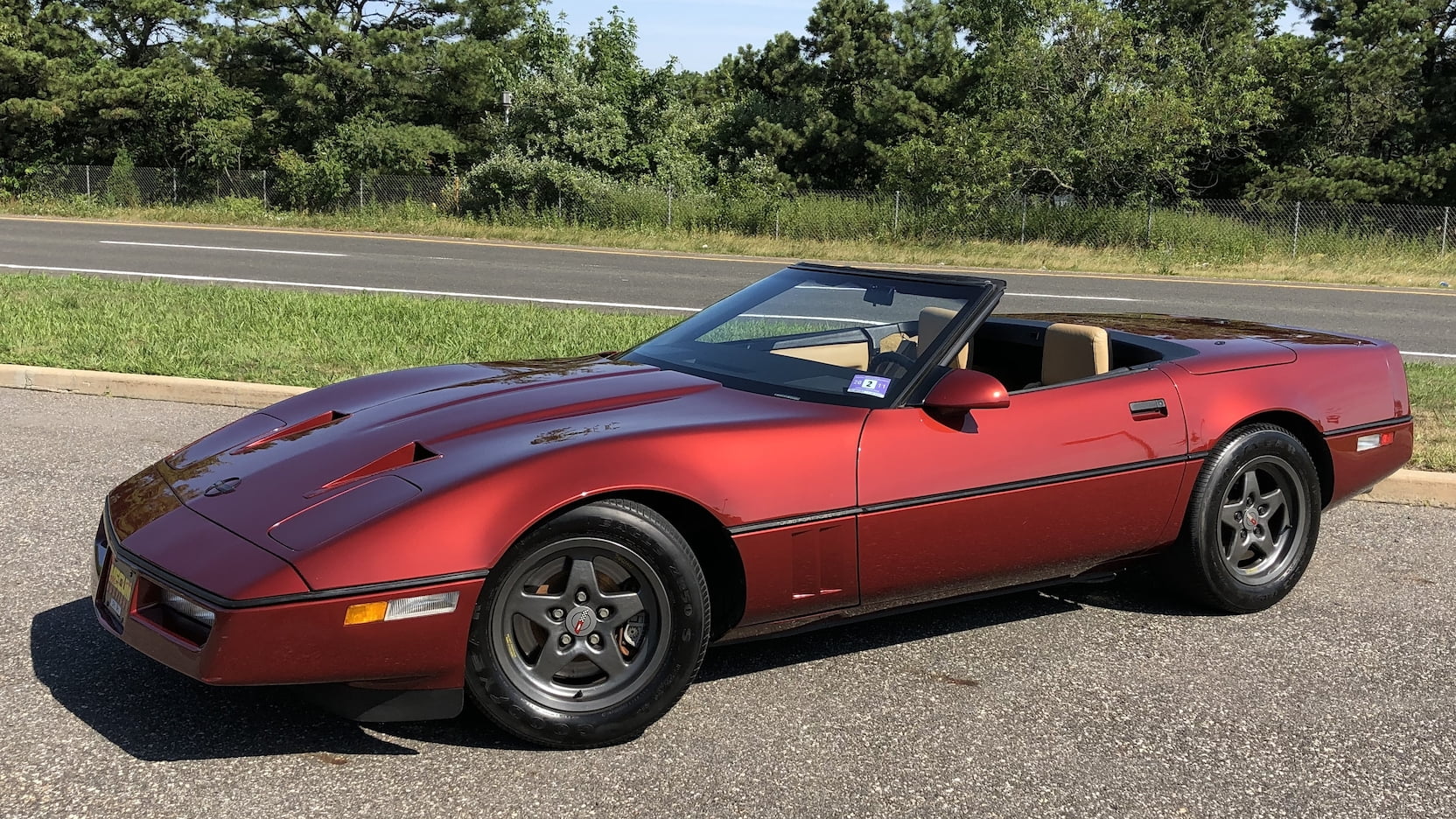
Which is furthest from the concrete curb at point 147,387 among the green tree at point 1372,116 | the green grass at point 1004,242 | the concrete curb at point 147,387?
the green tree at point 1372,116

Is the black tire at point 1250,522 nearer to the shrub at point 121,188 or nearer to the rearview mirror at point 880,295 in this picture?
the rearview mirror at point 880,295

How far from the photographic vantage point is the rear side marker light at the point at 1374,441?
15.5 ft

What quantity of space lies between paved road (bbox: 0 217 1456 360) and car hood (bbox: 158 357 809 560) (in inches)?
387

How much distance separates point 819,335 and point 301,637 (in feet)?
7.83

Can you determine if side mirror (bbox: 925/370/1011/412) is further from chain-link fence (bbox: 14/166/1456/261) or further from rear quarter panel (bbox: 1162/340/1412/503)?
chain-link fence (bbox: 14/166/1456/261)

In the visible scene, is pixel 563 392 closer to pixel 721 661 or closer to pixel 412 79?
pixel 721 661

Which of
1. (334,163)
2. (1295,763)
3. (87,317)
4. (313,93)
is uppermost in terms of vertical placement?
(313,93)

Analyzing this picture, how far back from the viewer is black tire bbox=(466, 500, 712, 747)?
312 centimetres

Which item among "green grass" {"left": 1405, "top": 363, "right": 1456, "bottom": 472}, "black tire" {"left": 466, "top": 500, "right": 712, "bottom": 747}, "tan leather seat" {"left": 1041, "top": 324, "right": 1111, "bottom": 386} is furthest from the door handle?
"green grass" {"left": 1405, "top": 363, "right": 1456, "bottom": 472}

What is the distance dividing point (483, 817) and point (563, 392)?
4.71 feet

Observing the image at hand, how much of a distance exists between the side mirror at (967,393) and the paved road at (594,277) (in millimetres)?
9554

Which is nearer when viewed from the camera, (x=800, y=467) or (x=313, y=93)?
(x=800, y=467)

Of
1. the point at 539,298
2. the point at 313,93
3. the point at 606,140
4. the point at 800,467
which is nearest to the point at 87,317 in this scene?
the point at 539,298

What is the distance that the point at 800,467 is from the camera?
3496 millimetres
